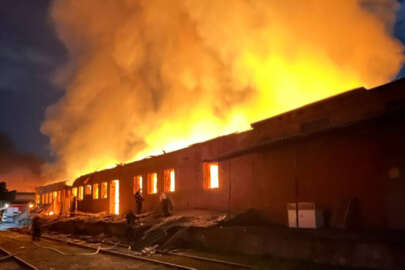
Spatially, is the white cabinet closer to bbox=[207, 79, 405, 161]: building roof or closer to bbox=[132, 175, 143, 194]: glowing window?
bbox=[207, 79, 405, 161]: building roof

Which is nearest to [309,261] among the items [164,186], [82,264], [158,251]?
[158,251]

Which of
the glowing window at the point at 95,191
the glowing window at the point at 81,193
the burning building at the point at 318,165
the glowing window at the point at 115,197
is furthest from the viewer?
the glowing window at the point at 81,193

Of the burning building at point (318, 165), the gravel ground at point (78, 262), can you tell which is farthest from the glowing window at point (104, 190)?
the gravel ground at point (78, 262)

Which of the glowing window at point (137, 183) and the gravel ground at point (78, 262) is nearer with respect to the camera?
the gravel ground at point (78, 262)

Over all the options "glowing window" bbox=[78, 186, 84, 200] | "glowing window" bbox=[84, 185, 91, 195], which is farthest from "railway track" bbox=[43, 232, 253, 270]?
"glowing window" bbox=[78, 186, 84, 200]

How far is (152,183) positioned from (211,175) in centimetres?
650

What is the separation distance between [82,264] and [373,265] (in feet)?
31.0

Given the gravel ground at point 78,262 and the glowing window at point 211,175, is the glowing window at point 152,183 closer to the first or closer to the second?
the glowing window at point 211,175

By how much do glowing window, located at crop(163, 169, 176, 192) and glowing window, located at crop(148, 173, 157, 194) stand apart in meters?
1.48

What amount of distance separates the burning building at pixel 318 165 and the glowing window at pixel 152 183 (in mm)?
3156

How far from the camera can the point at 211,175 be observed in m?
18.2

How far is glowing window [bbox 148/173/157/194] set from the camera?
22797 mm

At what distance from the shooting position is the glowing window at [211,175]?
58.5 ft

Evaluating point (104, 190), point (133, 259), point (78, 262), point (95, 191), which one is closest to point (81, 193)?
point (95, 191)
